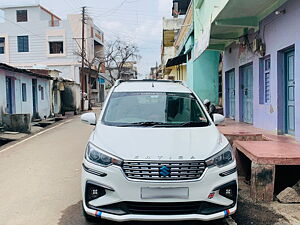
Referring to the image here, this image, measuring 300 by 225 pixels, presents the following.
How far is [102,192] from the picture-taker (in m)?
3.90

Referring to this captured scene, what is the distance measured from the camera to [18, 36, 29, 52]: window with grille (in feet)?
135

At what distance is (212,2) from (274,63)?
4.09 meters

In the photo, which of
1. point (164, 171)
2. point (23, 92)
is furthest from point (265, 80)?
point (23, 92)

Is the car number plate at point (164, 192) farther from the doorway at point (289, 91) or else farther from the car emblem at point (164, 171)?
the doorway at point (289, 91)

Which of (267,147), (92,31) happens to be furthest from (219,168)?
(92,31)

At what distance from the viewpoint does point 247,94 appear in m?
11.4

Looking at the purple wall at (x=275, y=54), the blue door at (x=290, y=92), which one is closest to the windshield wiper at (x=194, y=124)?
the purple wall at (x=275, y=54)

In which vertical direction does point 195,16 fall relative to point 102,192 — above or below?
above

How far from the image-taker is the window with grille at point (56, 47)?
40.8m

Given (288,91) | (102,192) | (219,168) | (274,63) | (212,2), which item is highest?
(212,2)

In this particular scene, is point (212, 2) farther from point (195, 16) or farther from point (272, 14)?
point (195, 16)

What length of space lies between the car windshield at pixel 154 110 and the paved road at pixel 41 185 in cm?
149

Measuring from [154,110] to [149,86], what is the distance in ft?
2.58

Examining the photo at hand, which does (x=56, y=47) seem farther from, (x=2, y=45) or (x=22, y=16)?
(x=2, y=45)
